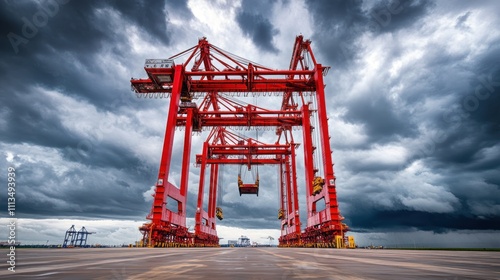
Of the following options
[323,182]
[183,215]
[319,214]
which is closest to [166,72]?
[183,215]

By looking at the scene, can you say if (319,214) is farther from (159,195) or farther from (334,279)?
(334,279)

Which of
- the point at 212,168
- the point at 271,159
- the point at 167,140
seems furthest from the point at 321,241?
the point at 212,168

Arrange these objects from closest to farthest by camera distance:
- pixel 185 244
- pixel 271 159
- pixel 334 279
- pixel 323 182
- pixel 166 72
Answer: pixel 334 279
pixel 323 182
pixel 166 72
pixel 185 244
pixel 271 159

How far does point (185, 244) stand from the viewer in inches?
1281

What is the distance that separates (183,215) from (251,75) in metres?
17.5

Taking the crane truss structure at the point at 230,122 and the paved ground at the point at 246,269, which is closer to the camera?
the paved ground at the point at 246,269

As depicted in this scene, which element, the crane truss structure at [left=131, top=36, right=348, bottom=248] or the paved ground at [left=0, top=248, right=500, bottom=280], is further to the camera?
the crane truss structure at [left=131, top=36, right=348, bottom=248]

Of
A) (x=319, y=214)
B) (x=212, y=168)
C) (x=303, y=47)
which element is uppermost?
(x=303, y=47)

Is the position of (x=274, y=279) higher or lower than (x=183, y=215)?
lower

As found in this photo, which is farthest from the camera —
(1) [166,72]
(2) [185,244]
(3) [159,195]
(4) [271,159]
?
(4) [271,159]

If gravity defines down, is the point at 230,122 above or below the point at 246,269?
above

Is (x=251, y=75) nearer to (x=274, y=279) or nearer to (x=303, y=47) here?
(x=303, y=47)

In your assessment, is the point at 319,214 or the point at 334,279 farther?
the point at 319,214

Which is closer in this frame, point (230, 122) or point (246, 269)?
point (246, 269)
